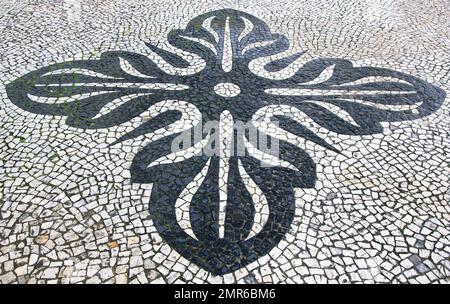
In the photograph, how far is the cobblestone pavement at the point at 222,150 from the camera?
335 cm

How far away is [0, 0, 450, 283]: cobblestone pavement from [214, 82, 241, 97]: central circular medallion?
0.12ft

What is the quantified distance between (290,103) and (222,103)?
931mm

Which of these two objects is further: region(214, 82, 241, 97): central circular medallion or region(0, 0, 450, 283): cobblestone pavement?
region(214, 82, 241, 97): central circular medallion

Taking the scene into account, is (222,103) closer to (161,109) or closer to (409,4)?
(161,109)

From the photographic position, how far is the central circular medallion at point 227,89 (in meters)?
5.24

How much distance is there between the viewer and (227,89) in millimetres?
5324

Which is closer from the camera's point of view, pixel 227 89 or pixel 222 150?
pixel 222 150

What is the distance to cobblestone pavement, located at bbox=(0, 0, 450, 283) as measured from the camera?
3.35 metres

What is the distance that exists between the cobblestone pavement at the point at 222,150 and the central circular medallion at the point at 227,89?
0.04 metres

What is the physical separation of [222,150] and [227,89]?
4.16 ft

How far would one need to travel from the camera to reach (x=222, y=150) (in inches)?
173

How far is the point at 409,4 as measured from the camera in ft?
26.5

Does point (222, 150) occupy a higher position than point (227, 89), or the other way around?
point (227, 89)

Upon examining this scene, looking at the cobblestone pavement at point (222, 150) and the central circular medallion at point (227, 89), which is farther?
the central circular medallion at point (227, 89)
